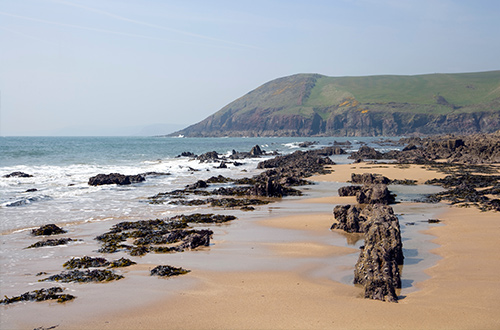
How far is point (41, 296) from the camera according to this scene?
7.23m

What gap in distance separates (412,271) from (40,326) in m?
6.79

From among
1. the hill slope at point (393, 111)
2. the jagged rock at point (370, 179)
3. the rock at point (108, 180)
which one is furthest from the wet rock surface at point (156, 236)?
the hill slope at point (393, 111)

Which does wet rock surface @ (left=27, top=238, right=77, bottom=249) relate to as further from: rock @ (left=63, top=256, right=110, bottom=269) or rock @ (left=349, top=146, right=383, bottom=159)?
rock @ (left=349, top=146, right=383, bottom=159)

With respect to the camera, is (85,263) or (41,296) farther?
(85,263)

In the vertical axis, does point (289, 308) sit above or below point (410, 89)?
below

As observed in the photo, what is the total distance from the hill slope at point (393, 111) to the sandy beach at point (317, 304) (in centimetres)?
13749

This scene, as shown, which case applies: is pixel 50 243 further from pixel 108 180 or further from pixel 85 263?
pixel 108 180

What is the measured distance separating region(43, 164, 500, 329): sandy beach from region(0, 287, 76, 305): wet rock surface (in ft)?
3.94

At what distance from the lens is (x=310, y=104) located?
631 feet

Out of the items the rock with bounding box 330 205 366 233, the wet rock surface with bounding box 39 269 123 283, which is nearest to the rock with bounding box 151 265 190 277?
the wet rock surface with bounding box 39 269 123 283

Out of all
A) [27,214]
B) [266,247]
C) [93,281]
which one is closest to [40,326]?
[93,281]

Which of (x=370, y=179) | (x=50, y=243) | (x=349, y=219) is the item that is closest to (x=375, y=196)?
(x=349, y=219)

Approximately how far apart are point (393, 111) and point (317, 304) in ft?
522

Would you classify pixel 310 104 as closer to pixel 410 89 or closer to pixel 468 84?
pixel 410 89
